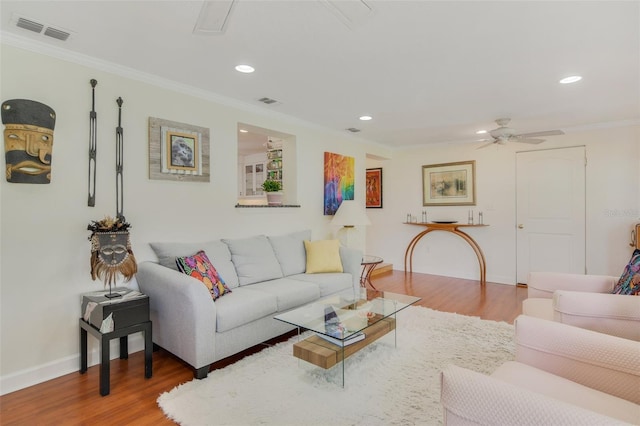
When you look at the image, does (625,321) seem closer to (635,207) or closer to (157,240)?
(157,240)

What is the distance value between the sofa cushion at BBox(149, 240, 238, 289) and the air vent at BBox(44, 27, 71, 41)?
163cm

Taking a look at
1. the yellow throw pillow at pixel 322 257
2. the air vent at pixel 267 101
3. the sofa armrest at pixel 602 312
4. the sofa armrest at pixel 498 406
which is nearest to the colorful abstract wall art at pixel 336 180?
the yellow throw pillow at pixel 322 257

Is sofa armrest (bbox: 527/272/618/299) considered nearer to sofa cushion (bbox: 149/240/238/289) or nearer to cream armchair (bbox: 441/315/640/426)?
cream armchair (bbox: 441/315/640/426)

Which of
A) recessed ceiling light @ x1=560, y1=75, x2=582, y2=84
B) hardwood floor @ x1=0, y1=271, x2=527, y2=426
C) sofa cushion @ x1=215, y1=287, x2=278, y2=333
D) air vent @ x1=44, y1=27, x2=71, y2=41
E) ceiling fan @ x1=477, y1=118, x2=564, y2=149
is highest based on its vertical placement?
recessed ceiling light @ x1=560, y1=75, x2=582, y2=84

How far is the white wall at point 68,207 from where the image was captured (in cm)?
224

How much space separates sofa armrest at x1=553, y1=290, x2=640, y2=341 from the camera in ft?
5.64

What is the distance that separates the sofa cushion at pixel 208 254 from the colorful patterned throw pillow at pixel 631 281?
2.88 metres

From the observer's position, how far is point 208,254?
3.07m

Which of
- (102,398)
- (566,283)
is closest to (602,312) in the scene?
(566,283)

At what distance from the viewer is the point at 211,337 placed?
7.66 feet

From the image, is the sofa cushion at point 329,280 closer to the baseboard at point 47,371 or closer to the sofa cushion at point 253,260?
the sofa cushion at point 253,260

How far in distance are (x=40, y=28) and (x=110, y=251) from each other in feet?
5.03

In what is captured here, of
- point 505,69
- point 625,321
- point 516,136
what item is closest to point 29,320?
point 625,321

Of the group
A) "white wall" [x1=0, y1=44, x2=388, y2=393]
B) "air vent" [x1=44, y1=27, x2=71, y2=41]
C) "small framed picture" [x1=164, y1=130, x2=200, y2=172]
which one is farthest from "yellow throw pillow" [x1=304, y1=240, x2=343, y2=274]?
"air vent" [x1=44, y1=27, x2=71, y2=41]
